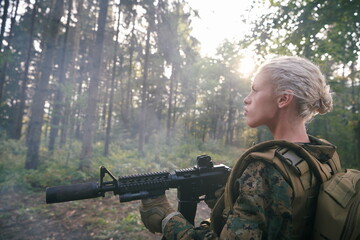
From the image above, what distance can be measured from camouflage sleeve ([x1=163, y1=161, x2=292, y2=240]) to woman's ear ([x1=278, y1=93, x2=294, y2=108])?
1.79 ft

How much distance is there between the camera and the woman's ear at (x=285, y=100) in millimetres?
1826

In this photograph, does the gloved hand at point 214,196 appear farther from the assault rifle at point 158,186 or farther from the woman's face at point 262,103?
the woman's face at point 262,103

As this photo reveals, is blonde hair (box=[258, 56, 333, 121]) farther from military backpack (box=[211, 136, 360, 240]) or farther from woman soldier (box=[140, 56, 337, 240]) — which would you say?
military backpack (box=[211, 136, 360, 240])

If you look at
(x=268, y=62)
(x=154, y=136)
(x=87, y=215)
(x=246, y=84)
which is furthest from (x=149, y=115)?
(x=268, y=62)

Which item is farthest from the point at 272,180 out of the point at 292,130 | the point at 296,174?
the point at 292,130

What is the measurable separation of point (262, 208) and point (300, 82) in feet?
3.27

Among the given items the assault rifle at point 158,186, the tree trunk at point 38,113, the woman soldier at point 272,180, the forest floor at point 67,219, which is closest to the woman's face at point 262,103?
the woman soldier at point 272,180

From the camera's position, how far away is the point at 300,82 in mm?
1809

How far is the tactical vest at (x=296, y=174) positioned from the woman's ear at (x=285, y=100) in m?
0.34

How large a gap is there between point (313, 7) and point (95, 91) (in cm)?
979

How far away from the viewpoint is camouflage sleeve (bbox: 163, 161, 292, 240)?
4.86 feet

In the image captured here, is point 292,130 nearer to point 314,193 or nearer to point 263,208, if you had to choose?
point 314,193

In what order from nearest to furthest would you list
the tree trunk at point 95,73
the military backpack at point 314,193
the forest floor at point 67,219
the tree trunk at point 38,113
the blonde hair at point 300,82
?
the military backpack at point 314,193, the blonde hair at point 300,82, the forest floor at point 67,219, the tree trunk at point 38,113, the tree trunk at point 95,73

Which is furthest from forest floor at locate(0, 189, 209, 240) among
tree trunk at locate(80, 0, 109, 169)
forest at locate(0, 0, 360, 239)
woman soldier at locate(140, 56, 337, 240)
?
tree trunk at locate(80, 0, 109, 169)
